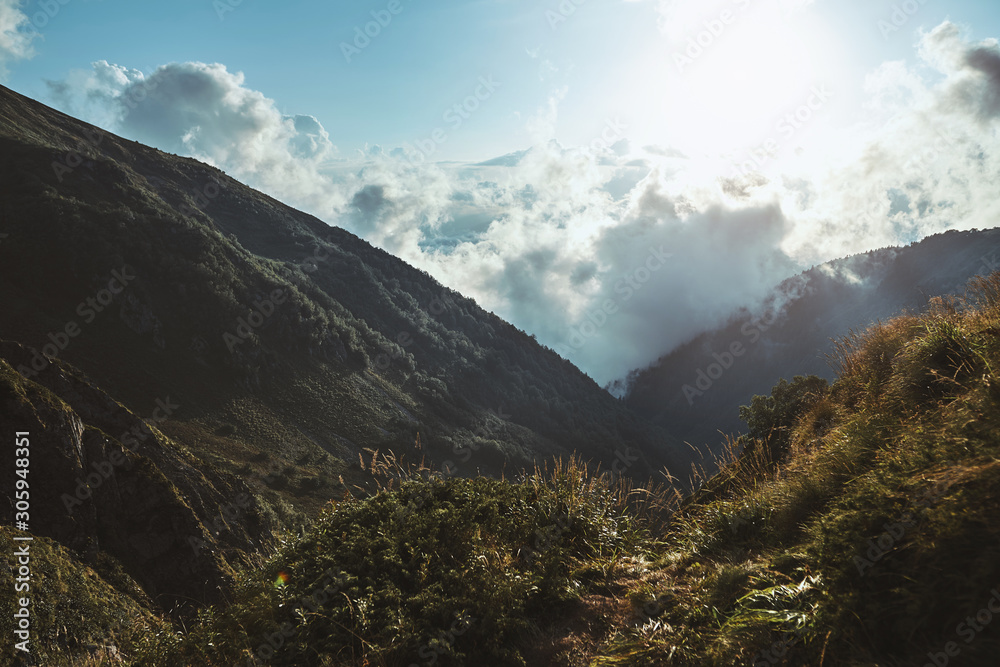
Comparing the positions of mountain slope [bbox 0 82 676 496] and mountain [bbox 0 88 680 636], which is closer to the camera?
mountain [bbox 0 88 680 636]

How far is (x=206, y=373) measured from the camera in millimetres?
71062

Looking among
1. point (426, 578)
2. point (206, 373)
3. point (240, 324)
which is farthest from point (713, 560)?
point (240, 324)

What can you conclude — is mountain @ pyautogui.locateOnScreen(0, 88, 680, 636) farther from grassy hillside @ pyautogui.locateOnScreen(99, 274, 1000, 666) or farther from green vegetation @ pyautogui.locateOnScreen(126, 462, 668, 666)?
grassy hillside @ pyautogui.locateOnScreen(99, 274, 1000, 666)

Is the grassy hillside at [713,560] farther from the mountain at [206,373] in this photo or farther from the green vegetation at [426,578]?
the mountain at [206,373]

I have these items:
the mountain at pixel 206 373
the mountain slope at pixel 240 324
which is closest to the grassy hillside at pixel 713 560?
the mountain at pixel 206 373

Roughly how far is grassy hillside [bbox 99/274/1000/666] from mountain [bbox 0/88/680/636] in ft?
4.75

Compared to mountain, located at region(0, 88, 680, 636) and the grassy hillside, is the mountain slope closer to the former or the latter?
mountain, located at region(0, 88, 680, 636)

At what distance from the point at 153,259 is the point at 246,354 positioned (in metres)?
23.4

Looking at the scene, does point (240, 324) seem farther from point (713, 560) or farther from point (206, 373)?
point (713, 560)

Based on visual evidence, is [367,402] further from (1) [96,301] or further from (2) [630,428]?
(2) [630,428]

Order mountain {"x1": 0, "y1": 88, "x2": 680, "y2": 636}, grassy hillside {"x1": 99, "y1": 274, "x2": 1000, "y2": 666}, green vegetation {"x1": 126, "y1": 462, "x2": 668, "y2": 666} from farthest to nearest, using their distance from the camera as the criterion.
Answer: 1. mountain {"x1": 0, "y1": 88, "x2": 680, "y2": 636}
2. green vegetation {"x1": 126, "y1": 462, "x2": 668, "y2": 666}
3. grassy hillside {"x1": 99, "y1": 274, "x2": 1000, "y2": 666}

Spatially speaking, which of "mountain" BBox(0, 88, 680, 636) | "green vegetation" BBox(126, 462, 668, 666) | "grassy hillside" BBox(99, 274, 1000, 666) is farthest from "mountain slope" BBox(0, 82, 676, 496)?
"grassy hillside" BBox(99, 274, 1000, 666)

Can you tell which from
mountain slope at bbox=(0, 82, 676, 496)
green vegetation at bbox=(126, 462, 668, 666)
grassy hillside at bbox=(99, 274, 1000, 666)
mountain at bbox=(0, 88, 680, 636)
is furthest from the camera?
mountain slope at bbox=(0, 82, 676, 496)

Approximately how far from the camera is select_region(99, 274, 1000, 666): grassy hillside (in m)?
2.87
